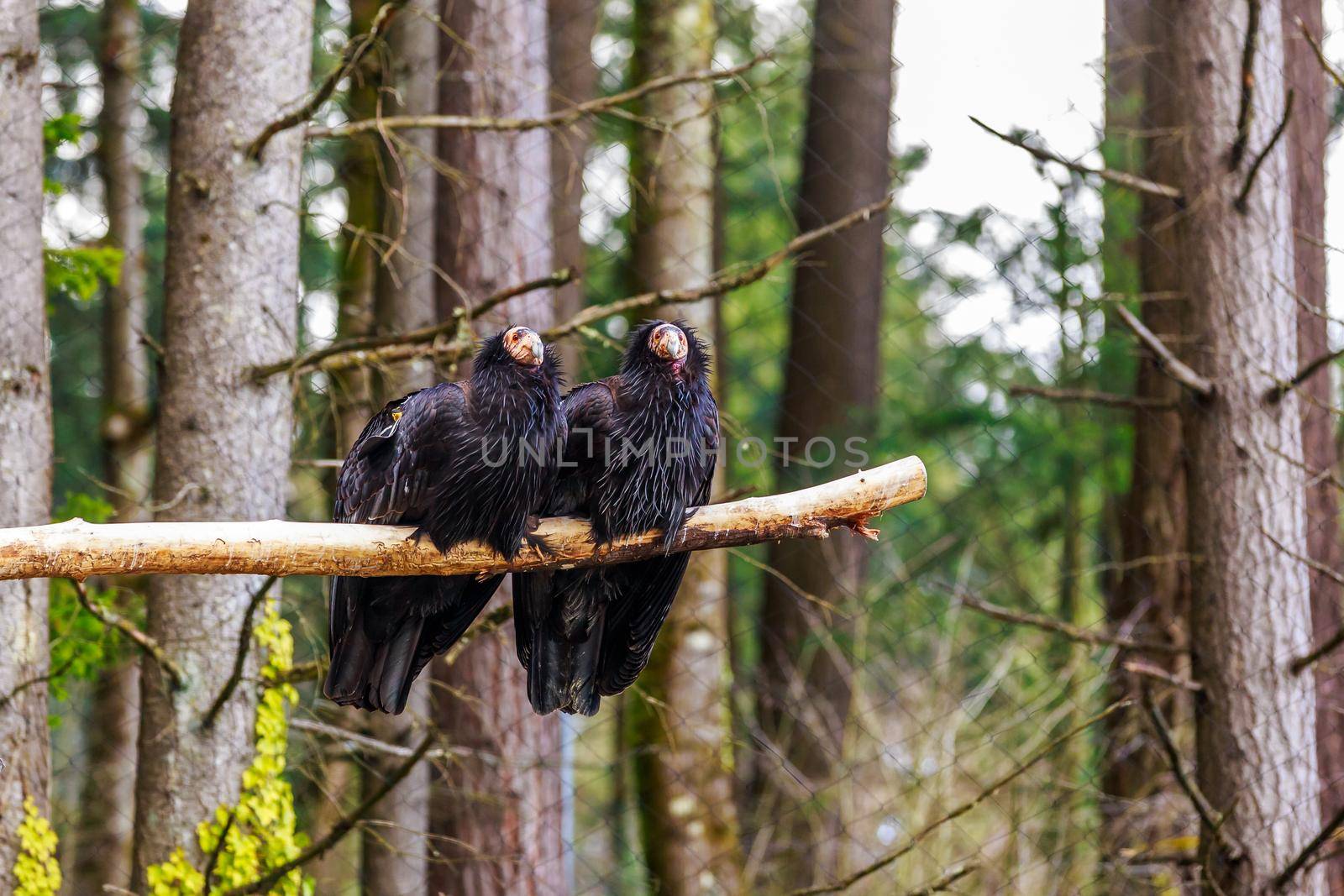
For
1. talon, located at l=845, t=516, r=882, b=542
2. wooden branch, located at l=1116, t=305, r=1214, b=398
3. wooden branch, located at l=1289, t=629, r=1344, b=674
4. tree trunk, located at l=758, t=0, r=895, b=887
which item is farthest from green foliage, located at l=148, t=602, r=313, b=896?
tree trunk, located at l=758, t=0, r=895, b=887

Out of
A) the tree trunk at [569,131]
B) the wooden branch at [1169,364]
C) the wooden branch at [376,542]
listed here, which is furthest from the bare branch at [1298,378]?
the tree trunk at [569,131]

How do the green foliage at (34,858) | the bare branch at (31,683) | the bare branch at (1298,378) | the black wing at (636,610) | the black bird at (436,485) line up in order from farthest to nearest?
the bare branch at (1298,378), the green foliage at (34,858), the bare branch at (31,683), the black wing at (636,610), the black bird at (436,485)

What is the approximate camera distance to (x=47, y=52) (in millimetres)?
8492

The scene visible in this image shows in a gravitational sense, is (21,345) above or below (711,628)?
above

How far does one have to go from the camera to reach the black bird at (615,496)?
2.91 m

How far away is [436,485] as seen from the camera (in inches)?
111

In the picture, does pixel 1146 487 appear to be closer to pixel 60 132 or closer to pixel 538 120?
pixel 538 120

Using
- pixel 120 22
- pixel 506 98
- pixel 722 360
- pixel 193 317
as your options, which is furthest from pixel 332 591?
pixel 120 22

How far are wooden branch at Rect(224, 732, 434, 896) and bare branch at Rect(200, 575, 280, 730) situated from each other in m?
0.47

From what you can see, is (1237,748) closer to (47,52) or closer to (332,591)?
(332,591)

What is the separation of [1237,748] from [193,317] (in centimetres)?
353

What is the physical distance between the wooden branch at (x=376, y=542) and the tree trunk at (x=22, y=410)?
1.14 m

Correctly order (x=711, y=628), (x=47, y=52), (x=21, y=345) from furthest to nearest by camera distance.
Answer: (x=47, y=52), (x=711, y=628), (x=21, y=345)

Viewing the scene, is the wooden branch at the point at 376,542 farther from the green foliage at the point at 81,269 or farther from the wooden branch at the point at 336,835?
the green foliage at the point at 81,269
